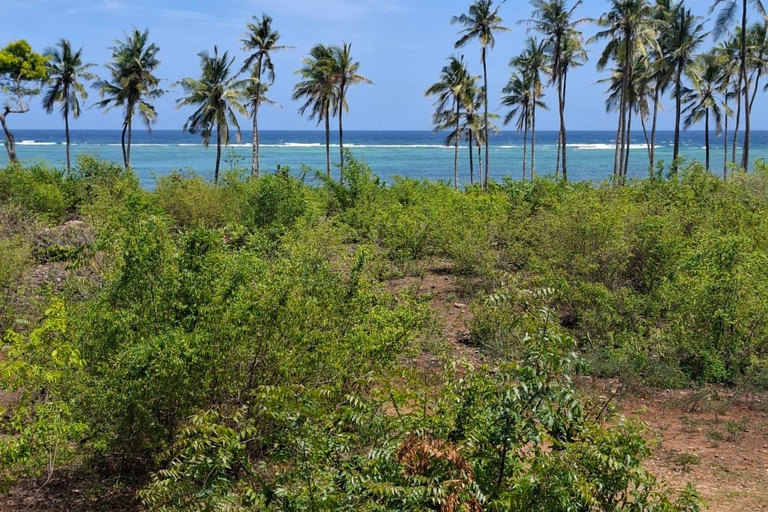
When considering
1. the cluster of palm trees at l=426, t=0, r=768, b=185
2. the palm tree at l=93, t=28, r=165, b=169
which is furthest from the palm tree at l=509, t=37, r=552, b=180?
the palm tree at l=93, t=28, r=165, b=169

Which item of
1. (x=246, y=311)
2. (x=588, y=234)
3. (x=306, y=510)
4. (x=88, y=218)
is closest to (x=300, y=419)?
(x=306, y=510)

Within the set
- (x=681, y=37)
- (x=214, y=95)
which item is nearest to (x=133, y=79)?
(x=214, y=95)

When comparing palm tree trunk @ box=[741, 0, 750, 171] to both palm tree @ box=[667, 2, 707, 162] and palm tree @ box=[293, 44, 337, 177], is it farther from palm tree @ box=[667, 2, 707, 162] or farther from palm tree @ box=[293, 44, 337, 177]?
palm tree @ box=[293, 44, 337, 177]

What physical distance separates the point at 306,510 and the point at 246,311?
229 centimetres

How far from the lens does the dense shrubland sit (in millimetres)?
4105

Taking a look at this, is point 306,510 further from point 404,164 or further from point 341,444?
point 404,164

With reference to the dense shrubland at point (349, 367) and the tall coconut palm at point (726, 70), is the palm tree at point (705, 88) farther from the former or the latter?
the dense shrubland at point (349, 367)

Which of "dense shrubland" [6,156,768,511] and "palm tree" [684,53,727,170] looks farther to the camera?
"palm tree" [684,53,727,170]

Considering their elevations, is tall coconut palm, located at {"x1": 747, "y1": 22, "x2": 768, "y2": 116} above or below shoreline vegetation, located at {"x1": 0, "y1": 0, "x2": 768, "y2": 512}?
above

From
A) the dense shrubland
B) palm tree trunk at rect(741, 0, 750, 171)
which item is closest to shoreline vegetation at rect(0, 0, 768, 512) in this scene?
the dense shrubland

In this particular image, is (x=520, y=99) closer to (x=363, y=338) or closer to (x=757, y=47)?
(x=757, y=47)

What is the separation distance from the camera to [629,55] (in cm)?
2966

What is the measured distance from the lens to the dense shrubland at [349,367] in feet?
13.5

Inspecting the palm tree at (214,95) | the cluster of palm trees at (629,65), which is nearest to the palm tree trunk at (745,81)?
the cluster of palm trees at (629,65)
